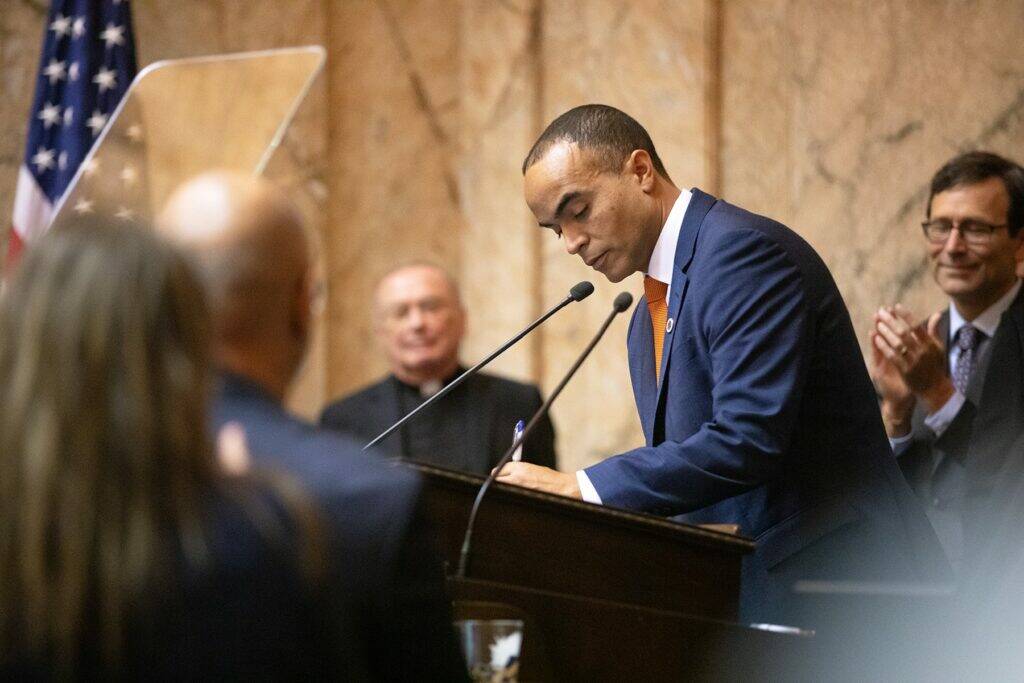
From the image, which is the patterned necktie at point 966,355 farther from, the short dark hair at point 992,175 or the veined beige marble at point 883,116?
the veined beige marble at point 883,116

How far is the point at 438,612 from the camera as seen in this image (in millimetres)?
1533

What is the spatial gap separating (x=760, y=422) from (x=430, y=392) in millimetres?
2909

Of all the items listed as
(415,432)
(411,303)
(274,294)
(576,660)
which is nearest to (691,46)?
(411,303)

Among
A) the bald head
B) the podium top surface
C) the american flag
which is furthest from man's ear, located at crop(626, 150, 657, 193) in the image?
the american flag

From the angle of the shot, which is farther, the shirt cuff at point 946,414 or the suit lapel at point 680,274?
the shirt cuff at point 946,414

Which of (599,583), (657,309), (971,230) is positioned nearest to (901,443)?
(971,230)

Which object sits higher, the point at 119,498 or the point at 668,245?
the point at 668,245

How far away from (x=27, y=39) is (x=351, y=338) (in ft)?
7.08

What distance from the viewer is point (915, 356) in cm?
429

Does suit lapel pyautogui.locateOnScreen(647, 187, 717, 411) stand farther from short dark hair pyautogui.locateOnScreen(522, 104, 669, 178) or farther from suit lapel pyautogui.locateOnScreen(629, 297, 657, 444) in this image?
short dark hair pyautogui.locateOnScreen(522, 104, 669, 178)

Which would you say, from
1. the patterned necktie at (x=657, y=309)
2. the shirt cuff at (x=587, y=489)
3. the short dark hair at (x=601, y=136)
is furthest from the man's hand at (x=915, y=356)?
the shirt cuff at (x=587, y=489)

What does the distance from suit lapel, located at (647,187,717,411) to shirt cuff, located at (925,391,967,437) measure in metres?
1.18

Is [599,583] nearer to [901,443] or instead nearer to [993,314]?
[901,443]

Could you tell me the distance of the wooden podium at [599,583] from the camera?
2.70 meters
